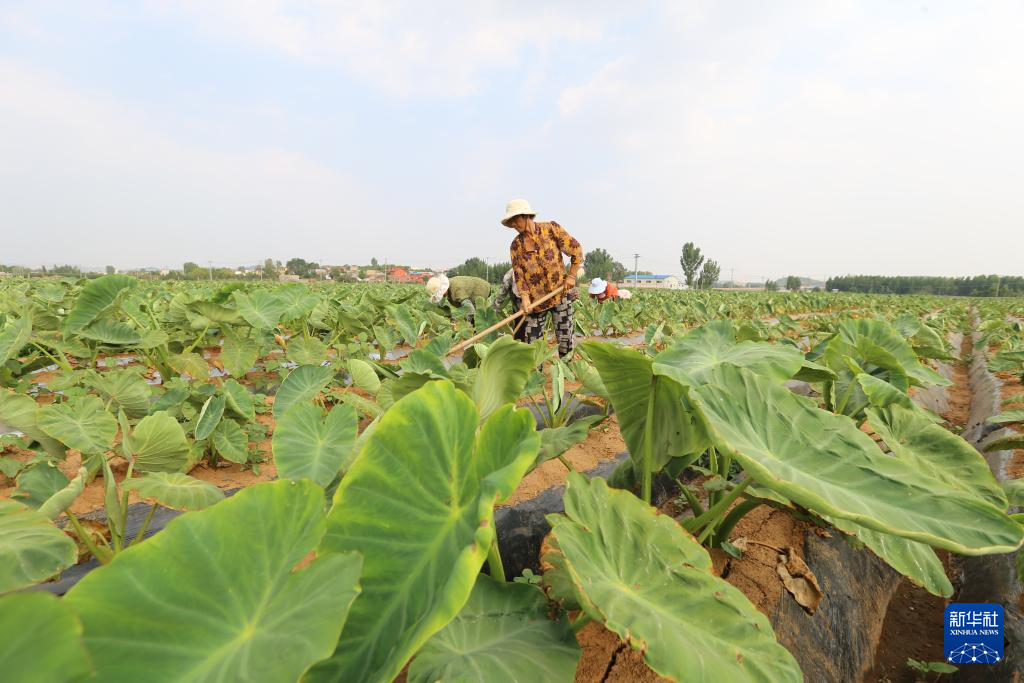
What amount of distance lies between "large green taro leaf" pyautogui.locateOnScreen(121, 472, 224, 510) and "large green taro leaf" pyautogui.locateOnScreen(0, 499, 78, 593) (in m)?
0.21

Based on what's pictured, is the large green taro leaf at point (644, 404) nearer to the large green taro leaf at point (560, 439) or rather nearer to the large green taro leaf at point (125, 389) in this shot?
the large green taro leaf at point (560, 439)

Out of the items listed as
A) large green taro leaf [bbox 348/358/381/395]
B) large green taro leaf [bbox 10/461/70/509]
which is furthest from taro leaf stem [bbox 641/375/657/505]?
large green taro leaf [bbox 10/461/70/509]

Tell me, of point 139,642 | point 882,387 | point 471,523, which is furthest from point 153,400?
point 882,387

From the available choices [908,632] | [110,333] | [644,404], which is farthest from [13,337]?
[908,632]

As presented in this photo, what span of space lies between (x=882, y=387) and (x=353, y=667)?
1624 millimetres

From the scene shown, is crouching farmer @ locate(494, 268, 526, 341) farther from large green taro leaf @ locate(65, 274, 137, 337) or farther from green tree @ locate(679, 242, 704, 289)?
green tree @ locate(679, 242, 704, 289)

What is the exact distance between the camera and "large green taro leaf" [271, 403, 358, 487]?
45.0 inches

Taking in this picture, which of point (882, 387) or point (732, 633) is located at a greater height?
point (882, 387)

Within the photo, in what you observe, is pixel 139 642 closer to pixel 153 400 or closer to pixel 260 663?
pixel 260 663

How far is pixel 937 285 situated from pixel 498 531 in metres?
63.0

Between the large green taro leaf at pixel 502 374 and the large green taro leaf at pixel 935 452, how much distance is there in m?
1.01

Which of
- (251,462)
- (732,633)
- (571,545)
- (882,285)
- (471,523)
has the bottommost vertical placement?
(251,462)

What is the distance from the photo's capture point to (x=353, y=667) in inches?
22.1

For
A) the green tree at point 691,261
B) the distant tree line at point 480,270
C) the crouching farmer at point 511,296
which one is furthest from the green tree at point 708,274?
the crouching farmer at point 511,296
